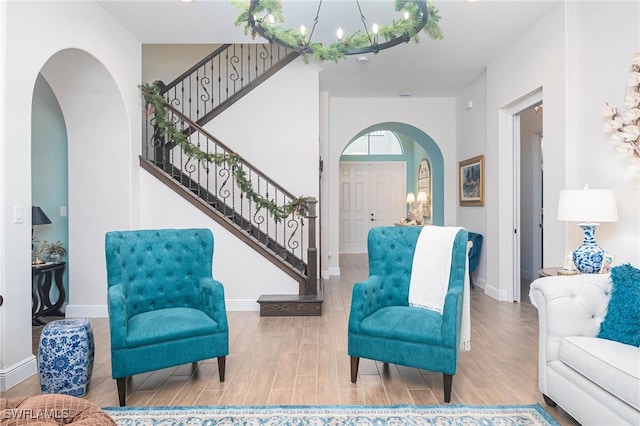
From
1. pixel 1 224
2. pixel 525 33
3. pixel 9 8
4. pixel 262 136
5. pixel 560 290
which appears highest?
pixel 525 33

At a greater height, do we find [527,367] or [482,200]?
[482,200]

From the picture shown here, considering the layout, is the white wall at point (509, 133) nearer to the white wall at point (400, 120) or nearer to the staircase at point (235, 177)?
the white wall at point (400, 120)

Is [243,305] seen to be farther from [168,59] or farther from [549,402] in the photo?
[168,59]

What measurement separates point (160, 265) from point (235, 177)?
2.18 metres

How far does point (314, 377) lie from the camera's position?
2967mm

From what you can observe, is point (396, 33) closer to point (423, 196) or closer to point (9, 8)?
point (9, 8)

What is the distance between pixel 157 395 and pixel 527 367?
274 centimetres

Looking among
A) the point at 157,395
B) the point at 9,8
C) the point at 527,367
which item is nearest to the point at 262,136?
the point at 9,8

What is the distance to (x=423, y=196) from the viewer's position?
9.22 meters

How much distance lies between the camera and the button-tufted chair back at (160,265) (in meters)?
2.97

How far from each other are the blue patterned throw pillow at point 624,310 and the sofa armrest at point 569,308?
0.05 metres

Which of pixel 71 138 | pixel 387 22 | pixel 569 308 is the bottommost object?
pixel 569 308

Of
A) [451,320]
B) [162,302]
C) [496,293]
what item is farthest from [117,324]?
[496,293]

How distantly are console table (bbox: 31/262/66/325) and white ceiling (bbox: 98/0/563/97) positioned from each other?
2.79 meters
